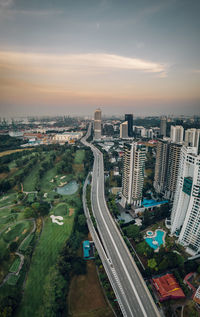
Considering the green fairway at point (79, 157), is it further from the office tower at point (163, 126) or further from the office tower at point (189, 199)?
the office tower at point (163, 126)

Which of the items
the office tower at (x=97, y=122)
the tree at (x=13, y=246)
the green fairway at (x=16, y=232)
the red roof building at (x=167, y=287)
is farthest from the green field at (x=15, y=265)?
the office tower at (x=97, y=122)

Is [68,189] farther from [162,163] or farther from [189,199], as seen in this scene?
[189,199]

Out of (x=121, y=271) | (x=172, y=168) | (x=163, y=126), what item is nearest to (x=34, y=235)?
(x=121, y=271)

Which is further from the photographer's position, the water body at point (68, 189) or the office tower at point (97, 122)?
the office tower at point (97, 122)

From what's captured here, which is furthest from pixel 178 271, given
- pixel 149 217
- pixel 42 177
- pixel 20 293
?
pixel 42 177

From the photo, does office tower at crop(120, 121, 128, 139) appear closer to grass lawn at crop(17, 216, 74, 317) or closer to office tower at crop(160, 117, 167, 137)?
office tower at crop(160, 117, 167, 137)

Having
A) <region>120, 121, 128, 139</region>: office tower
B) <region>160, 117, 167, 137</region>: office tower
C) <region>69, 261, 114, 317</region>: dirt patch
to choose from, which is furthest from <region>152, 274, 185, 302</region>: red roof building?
<region>120, 121, 128, 139</region>: office tower

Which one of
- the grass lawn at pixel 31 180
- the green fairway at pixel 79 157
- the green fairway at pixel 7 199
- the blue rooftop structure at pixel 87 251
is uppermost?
the green fairway at pixel 79 157
